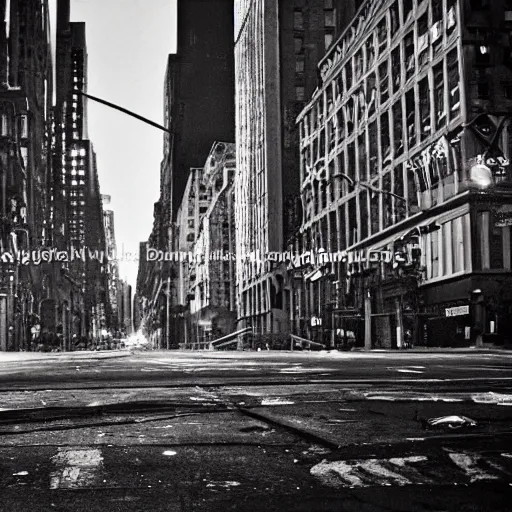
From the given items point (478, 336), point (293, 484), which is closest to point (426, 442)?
point (293, 484)

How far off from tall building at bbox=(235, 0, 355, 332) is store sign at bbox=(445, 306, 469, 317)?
121 ft

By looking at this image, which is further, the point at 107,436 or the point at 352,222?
the point at 352,222

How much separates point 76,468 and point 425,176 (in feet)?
146

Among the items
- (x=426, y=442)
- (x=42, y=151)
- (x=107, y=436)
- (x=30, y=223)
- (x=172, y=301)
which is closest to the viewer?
(x=426, y=442)

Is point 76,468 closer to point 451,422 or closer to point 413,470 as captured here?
point 413,470

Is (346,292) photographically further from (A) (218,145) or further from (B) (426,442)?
(A) (218,145)

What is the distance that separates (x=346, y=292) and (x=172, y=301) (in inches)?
5122

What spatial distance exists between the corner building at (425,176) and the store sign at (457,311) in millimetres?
97

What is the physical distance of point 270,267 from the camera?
288 ft

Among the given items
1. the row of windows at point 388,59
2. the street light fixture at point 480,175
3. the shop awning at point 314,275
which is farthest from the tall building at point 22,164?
the street light fixture at point 480,175

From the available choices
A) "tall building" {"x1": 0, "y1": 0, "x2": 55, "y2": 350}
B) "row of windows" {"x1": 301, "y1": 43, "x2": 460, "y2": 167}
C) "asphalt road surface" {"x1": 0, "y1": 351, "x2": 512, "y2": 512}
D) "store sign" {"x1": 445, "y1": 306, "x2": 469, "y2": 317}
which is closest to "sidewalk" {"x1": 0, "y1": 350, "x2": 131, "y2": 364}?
"asphalt road surface" {"x1": 0, "y1": 351, "x2": 512, "y2": 512}

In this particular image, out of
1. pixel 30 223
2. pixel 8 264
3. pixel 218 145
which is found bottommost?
pixel 8 264

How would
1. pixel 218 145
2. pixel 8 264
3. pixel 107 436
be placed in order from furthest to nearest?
pixel 218 145 < pixel 8 264 < pixel 107 436

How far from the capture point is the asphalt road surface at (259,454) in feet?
8.49
